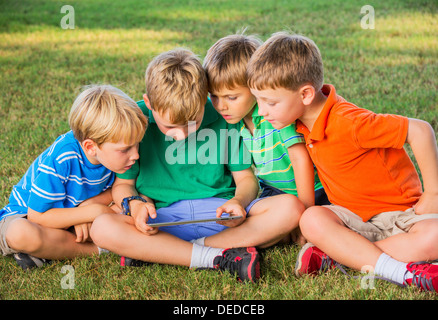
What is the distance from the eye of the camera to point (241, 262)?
226 cm

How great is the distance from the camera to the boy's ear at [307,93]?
231 centimetres

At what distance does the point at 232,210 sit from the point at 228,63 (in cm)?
65

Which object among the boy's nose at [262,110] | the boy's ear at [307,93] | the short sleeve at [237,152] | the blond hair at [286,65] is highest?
the blond hair at [286,65]

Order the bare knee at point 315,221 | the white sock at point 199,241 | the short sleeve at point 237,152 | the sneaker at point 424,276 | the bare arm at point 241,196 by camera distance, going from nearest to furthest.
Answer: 1. the sneaker at point 424,276
2. the bare knee at point 315,221
3. the bare arm at point 241,196
4. the white sock at point 199,241
5. the short sleeve at point 237,152

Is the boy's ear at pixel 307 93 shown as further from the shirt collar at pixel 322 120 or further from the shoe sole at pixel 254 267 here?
the shoe sole at pixel 254 267

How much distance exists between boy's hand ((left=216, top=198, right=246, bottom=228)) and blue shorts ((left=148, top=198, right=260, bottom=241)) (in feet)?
0.43

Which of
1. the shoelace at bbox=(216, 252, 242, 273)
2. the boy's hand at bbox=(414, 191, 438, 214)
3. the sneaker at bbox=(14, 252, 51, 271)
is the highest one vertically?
the boy's hand at bbox=(414, 191, 438, 214)

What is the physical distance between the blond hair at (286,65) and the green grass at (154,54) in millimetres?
786

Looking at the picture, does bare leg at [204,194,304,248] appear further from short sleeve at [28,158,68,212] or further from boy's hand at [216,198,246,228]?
short sleeve at [28,158,68,212]

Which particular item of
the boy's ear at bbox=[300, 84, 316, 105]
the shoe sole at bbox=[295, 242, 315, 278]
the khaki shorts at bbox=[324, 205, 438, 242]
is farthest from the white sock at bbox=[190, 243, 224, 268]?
the boy's ear at bbox=[300, 84, 316, 105]

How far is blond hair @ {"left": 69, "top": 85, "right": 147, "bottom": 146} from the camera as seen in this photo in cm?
233

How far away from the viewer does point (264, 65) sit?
2.28m

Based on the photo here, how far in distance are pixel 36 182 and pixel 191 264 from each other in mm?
770

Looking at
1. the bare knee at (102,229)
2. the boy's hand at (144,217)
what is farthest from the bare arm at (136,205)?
the bare knee at (102,229)
